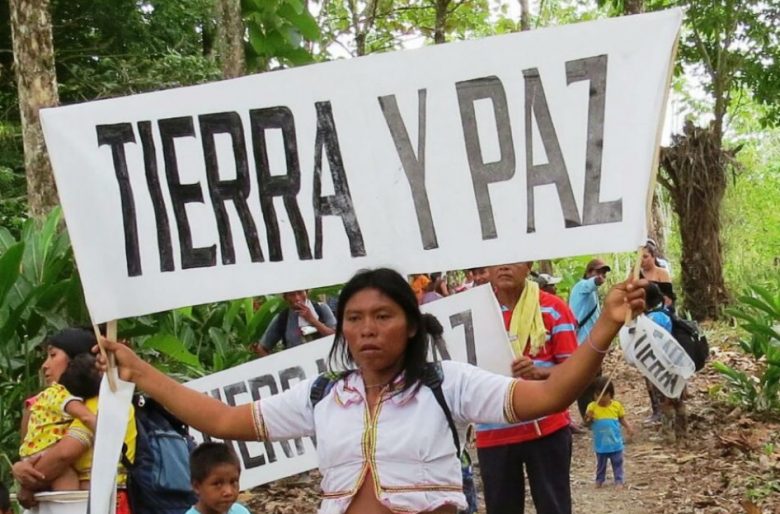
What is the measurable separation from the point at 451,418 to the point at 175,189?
1.33 metres

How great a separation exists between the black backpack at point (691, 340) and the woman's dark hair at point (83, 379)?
3565 mm

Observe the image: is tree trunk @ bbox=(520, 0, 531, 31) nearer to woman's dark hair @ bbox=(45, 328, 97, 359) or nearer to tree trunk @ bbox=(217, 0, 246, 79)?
tree trunk @ bbox=(217, 0, 246, 79)

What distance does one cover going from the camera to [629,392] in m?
11.1

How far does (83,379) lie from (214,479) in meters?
0.65

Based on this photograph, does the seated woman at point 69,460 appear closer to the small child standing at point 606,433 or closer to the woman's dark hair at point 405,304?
the woman's dark hair at point 405,304

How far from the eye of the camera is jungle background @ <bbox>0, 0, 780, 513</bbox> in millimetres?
6102

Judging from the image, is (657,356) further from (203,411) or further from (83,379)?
(203,411)

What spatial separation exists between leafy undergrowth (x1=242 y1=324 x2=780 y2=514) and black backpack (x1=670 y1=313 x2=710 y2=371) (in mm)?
579

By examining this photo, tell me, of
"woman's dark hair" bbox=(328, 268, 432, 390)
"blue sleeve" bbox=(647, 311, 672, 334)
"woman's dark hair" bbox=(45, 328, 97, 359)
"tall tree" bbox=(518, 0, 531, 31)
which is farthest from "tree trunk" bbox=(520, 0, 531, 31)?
"woman's dark hair" bbox=(328, 268, 432, 390)

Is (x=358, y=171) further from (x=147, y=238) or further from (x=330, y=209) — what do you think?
(x=147, y=238)

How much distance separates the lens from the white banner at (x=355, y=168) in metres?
3.06

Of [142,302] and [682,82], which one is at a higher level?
[682,82]

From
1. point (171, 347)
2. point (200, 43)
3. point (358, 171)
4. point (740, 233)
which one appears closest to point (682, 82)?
point (740, 233)

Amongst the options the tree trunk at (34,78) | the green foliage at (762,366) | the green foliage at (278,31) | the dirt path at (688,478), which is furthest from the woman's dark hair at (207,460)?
the green foliage at (278,31)
